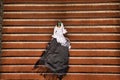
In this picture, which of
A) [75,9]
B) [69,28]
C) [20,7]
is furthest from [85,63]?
[20,7]

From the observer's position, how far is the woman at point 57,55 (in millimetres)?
6625

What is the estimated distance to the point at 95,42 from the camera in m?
6.93

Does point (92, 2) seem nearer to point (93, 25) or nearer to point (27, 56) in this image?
point (93, 25)

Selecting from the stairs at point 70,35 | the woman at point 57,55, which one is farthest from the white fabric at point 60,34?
the stairs at point 70,35

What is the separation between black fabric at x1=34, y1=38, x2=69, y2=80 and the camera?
6621mm

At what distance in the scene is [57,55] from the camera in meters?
6.66

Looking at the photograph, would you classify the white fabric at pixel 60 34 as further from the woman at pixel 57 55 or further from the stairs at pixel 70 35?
the stairs at pixel 70 35

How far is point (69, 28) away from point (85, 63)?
963 mm

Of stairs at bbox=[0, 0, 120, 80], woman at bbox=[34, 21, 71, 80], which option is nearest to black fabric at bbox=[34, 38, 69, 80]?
woman at bbox=[34, 21, 71, 80]

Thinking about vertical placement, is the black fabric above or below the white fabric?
below

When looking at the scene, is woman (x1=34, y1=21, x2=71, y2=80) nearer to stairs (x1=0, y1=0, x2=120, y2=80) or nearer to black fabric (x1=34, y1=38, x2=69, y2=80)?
black fabric (x1=34, y1=38, x2=69, y2=80)

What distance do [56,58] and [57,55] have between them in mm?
77

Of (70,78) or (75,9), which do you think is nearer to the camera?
(70,78)

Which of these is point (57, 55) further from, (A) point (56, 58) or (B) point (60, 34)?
(B) point (60, 34)
